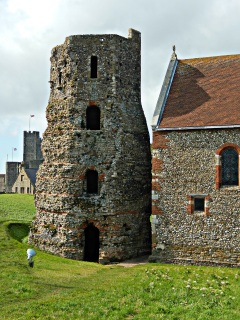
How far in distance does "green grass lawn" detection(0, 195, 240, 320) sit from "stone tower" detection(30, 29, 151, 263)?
82.7 inches

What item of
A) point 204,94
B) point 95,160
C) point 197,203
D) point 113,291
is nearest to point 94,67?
point 95,160

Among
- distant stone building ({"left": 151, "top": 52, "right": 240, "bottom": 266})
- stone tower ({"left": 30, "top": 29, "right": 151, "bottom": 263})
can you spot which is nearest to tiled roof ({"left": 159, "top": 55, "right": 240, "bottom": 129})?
distant stone building ({"left": 151, "top": 52, "right": 240, "bottom": 266})

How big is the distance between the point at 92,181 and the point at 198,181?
5.78 metres

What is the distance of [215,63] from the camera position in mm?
22328

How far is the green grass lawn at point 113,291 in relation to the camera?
10.8 metres

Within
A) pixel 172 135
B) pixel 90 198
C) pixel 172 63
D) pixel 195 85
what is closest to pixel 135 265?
pixel 90 198

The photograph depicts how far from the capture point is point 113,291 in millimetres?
13125

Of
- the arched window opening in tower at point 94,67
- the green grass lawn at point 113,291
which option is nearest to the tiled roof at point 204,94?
the arched window opening in tower at point 94,67

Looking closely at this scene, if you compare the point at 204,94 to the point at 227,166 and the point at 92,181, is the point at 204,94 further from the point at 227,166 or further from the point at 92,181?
the point at 92,181

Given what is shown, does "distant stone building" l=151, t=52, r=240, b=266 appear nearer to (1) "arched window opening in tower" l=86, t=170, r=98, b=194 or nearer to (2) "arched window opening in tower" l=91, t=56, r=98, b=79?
(1) "arched window opening in tower" l=86, t=170, r=98, b=194

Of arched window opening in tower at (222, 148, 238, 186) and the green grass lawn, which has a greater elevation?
arched window opening in tower at (222, 148, 238, 186)

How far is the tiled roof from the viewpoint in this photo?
1914 cm

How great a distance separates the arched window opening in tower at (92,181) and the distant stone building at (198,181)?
11.3ft

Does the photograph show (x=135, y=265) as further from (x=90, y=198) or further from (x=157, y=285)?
(x=157, y=285)
